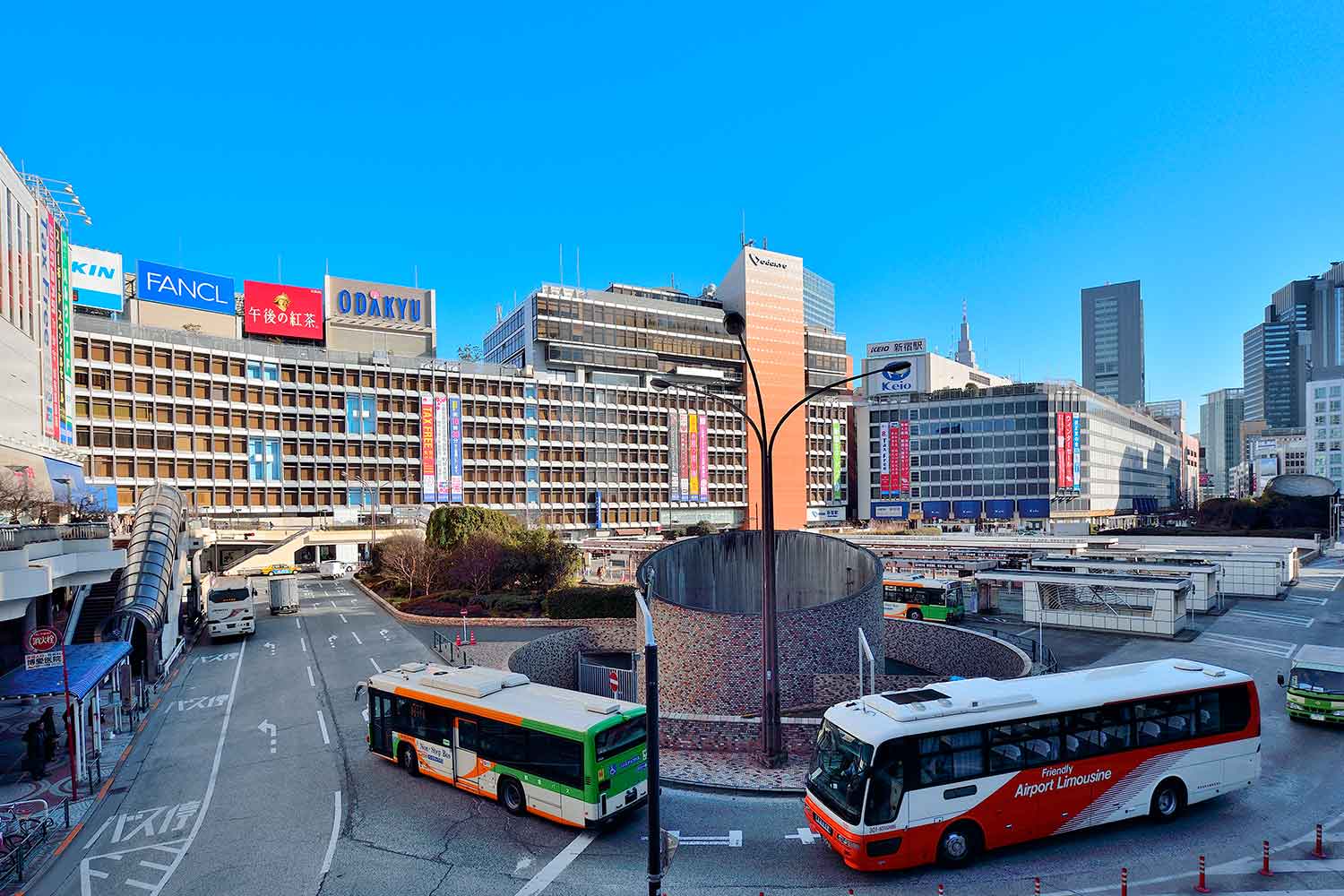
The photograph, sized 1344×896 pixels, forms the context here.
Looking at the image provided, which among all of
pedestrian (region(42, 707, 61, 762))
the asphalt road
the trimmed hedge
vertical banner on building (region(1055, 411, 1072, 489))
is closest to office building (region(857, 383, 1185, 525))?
vertical banner on building (region(1055, 411, 1072, 489))

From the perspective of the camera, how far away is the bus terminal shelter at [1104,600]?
3400 cm

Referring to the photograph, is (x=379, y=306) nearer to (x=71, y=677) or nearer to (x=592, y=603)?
Answer: (x=592, y=603)

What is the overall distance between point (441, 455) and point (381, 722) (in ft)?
249

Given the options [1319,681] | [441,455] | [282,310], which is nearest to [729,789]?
[1319,681]

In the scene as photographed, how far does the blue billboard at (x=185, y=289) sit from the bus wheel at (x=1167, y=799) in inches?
3676

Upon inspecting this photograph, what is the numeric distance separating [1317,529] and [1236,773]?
10487 centimetres

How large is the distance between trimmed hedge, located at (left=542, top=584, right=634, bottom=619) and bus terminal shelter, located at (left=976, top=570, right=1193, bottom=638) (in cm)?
2026

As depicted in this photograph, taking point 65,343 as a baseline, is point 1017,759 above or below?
below

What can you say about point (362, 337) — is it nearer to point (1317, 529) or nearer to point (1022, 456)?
point (1022, 456)

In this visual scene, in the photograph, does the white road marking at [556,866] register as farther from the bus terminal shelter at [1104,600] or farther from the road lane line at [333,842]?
the bus terminal shelter at [1104,600]

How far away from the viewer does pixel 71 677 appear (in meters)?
18.8

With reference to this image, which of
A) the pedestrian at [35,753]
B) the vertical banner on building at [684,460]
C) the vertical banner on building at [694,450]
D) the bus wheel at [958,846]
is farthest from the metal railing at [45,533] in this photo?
the vertical banner on building at [694,450]

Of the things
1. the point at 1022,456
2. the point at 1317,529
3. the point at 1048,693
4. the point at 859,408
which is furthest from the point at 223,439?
the point at 1317,529

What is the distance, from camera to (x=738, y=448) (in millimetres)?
119688
